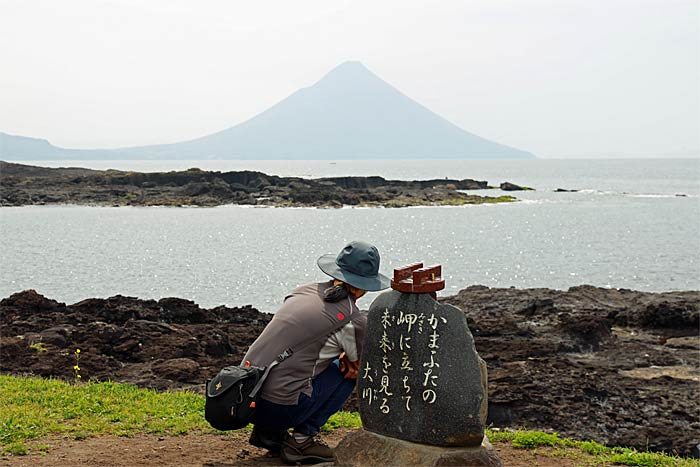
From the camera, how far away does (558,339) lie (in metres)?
16.0

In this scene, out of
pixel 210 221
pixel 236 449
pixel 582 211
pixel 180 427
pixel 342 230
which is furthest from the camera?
pixel 582 211

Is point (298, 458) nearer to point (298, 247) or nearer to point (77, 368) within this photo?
point (77, 368)

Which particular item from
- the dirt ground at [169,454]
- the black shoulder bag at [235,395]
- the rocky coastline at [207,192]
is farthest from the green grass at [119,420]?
the rocky coastline at [207,192]

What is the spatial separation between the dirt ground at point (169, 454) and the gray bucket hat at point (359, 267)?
1.60 meters

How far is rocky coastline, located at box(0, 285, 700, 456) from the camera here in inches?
403

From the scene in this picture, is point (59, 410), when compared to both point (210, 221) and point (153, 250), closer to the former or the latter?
point (153, 250)

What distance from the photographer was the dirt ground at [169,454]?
19.5 ft

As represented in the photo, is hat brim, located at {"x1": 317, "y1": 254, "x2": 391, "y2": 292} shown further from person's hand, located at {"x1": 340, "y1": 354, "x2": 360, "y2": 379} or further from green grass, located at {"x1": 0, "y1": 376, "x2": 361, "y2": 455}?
green grass, located at {"x1": 0, "y1": 376, "x2": 361, "y2": 455}

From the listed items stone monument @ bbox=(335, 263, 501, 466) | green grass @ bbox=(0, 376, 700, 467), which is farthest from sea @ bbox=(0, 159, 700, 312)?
stone monument @ bbox=(335, 263, 501, 466)

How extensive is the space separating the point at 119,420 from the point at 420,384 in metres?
3.38

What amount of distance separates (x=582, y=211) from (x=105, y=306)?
190 ft

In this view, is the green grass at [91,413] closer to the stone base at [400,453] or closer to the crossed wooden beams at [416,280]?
the stone base at [400,453]

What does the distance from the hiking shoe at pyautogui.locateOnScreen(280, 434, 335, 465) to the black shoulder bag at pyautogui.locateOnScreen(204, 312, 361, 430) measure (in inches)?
19.1

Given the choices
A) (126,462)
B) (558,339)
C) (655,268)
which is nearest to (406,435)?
(126,462)
